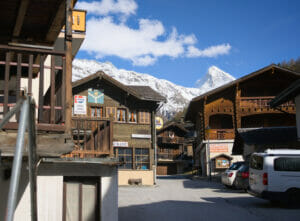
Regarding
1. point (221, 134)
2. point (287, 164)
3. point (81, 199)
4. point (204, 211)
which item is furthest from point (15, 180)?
point (221, 134)

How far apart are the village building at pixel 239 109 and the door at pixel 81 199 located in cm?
2952

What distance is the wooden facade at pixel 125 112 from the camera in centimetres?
2686

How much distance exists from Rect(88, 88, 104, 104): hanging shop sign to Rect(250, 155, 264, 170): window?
15.3 m

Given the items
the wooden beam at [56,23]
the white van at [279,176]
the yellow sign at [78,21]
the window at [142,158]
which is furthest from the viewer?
the window at [142,158]

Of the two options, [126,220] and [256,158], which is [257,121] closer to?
[256,158]

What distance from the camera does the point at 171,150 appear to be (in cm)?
6831

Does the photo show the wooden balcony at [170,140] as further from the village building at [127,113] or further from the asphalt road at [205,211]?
the asphalt road at [205,211]

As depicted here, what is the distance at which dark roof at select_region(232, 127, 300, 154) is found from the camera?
23.0 meters

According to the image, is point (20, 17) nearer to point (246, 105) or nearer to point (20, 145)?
point (20, 145)

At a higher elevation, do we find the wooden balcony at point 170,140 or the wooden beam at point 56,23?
the wooden beam at point 56,23

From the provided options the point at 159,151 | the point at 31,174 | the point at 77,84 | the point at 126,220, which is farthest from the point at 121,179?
the point at 159,151

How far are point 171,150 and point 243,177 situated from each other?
4980 cm

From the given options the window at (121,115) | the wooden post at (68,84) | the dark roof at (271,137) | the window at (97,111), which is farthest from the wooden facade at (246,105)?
the wooden post at (68,84)

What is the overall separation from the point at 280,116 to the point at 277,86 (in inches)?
119
